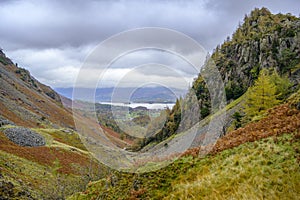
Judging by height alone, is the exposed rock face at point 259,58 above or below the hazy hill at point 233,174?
above

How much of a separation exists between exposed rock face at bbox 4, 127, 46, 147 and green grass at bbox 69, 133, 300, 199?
5714 centimetres

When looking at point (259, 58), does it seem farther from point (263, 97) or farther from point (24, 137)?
point (24, 137)

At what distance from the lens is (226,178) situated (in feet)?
43.6

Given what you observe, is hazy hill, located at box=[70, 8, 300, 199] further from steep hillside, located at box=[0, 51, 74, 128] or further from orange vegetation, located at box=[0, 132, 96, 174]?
steep hillside, located at box=[0, 51, 74, 128]

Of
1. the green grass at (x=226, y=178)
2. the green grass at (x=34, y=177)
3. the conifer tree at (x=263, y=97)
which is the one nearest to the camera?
the green grass at (x=226, y=178)

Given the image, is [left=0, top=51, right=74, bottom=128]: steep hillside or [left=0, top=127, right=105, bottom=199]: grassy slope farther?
[left=0, top=51, right=74, bottom=128]: steep hillside

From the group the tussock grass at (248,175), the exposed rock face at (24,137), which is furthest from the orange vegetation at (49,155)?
the tussock grass at (248,175)

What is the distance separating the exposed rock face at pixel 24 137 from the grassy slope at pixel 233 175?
5709cm

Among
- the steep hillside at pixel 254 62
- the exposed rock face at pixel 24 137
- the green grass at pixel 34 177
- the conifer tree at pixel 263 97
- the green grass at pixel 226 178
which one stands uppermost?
the steep hillside at pixel 254 62

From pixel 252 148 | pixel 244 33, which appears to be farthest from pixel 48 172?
pixel 244 33

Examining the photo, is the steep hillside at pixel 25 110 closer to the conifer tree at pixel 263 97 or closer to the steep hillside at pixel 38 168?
the steep hillside at pixel 38 168

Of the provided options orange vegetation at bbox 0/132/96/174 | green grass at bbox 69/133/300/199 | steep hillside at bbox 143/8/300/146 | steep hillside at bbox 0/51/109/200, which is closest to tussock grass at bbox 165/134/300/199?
Result: green grass at bbox 69/133/300/199

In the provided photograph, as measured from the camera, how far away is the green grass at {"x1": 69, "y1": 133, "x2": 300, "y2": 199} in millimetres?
10891

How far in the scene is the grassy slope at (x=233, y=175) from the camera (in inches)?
436
